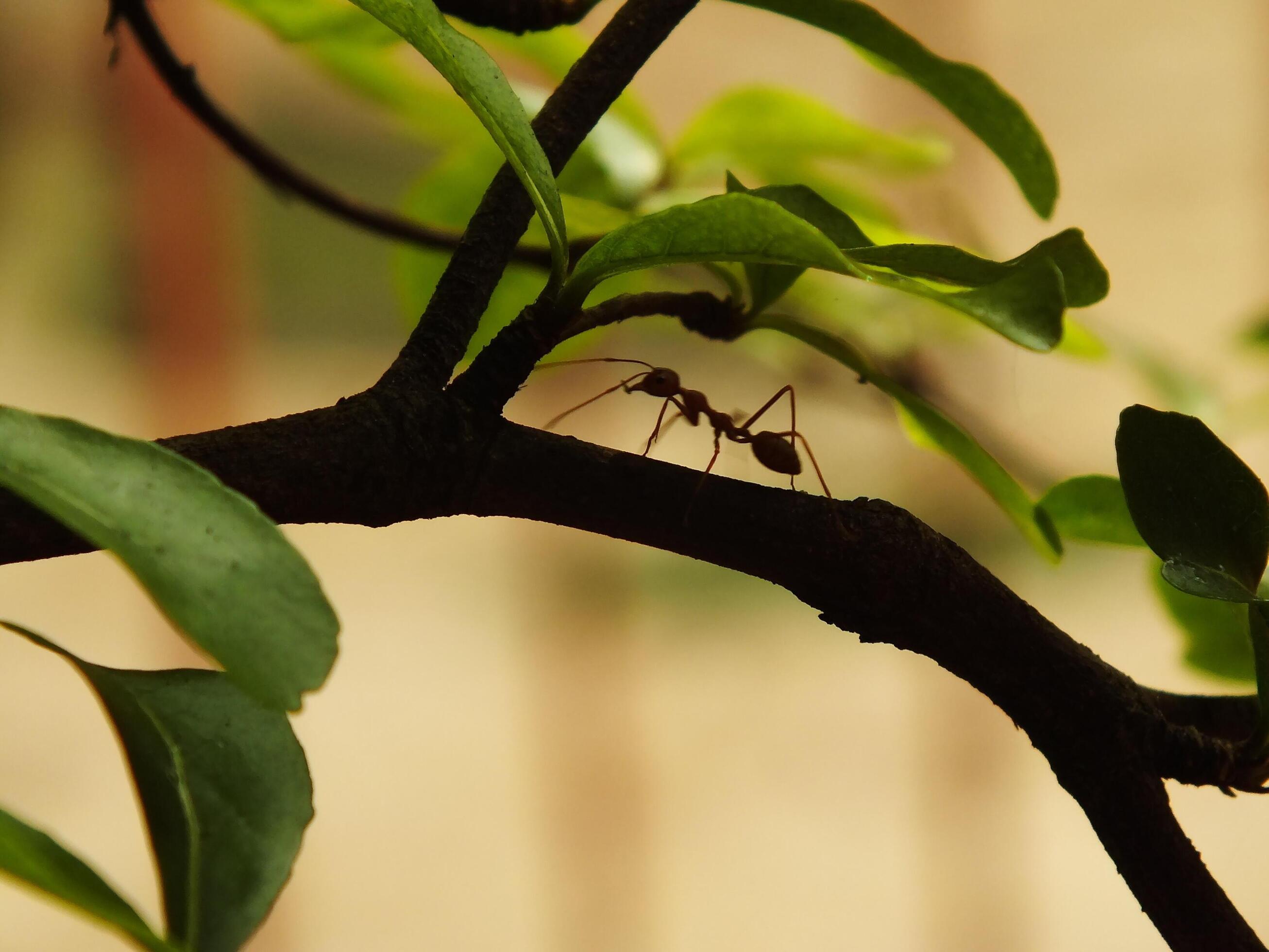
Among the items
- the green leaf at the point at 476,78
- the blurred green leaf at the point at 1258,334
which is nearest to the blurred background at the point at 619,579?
the blurred green leaf at the point at 1258,334

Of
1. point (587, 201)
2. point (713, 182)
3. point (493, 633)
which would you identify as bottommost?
point (587, 201)

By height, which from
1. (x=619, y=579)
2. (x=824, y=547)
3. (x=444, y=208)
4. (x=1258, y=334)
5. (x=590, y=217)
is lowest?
(x=824, y=547)

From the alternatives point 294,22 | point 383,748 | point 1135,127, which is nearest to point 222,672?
point 294,22

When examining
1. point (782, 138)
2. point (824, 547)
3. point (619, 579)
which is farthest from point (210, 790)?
point (619, 579)

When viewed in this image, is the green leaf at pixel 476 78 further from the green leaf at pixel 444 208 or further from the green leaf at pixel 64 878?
the green leaf at pixel 444 208

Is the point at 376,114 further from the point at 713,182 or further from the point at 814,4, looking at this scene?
the point at 814,4

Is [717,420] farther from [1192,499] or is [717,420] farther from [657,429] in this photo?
[1192,499]

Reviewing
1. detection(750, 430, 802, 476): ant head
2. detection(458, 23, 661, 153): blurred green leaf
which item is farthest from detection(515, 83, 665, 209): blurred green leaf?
detection(750, 430, 802, 476): ant head
